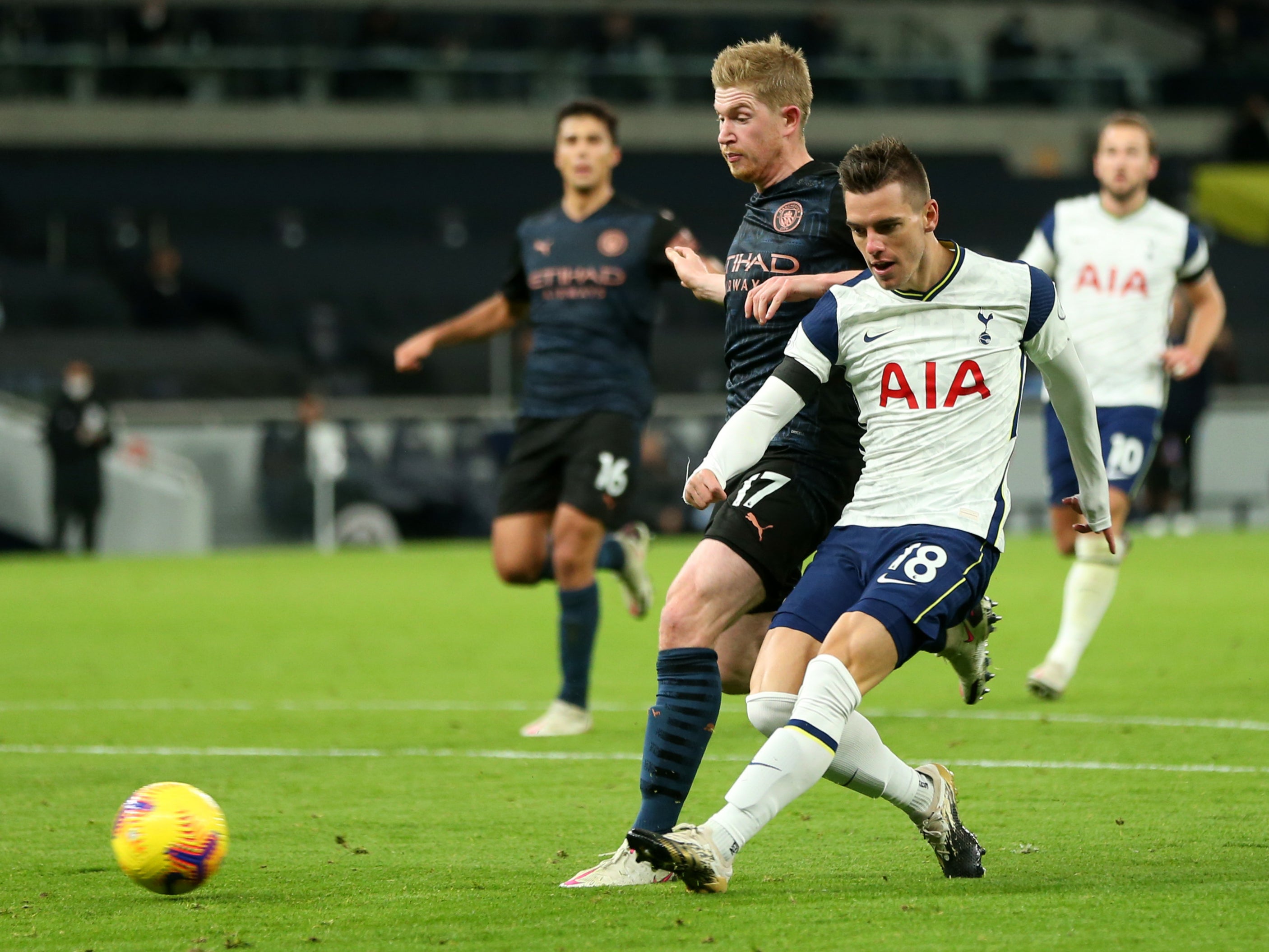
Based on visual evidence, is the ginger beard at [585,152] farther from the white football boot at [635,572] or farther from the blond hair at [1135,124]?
the blond hair at [1135,124]

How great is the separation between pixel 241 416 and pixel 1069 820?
17.4 metres

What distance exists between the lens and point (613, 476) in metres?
7.85

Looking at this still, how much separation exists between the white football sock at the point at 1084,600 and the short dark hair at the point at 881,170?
4.23 metres

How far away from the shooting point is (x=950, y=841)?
186 inches

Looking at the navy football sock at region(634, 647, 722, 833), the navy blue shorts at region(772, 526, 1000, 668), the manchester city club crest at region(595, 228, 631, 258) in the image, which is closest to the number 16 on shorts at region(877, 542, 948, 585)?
the navy blue shorts at region(772, 526, 1000, 668)

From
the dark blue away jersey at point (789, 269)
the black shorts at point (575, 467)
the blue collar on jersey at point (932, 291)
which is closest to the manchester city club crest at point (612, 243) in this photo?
the black shorts at point (575, 467)

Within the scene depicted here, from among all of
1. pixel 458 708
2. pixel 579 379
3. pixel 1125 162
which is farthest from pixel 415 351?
pixel 1125 162

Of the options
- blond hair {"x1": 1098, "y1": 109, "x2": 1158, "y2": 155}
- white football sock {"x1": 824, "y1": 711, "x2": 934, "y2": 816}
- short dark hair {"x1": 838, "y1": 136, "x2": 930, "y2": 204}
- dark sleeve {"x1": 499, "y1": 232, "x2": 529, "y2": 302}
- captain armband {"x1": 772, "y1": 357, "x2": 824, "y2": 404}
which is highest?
blond hair {"x1": 1098, "y1": 109, "x2": 1158, "y2": 155}

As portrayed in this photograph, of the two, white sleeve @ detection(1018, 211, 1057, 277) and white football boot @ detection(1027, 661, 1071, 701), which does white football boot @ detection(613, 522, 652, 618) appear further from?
white sleeve @ detection(1018, 211, 1057, 277)

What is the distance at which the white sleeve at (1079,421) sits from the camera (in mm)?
4855

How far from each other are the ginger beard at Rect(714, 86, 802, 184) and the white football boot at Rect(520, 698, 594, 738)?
10.3ft

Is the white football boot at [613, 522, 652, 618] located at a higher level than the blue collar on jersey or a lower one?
lower

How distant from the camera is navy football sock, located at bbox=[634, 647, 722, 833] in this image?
4.76m

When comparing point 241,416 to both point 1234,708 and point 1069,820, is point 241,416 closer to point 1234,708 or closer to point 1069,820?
point 1234,708
